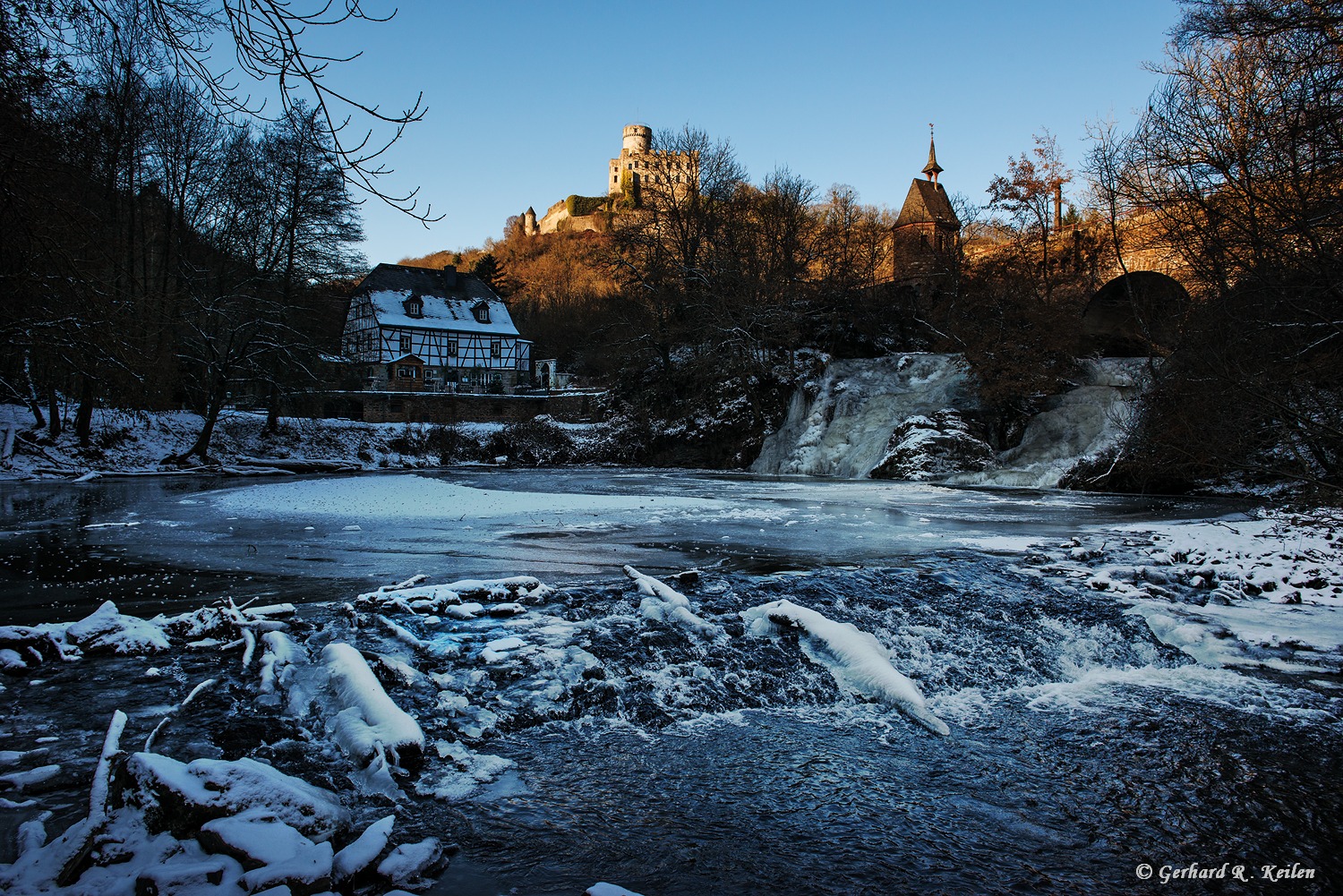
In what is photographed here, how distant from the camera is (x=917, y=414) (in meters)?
26.4

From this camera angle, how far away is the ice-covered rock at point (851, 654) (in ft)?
15.5

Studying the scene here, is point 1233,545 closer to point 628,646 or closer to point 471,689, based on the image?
point 628,646

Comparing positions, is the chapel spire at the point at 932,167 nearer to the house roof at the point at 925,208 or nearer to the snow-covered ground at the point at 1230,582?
the house roof at the point at 925,208

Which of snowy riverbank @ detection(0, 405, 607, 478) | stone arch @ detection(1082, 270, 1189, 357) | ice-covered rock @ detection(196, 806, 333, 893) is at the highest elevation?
stone arch @ detection(1082, 270, 1189, 357)

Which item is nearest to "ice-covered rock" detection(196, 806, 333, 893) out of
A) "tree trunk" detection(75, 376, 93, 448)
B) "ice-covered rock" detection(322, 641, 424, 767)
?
"ice-covered rock" detection(322, 641, 424, 767)

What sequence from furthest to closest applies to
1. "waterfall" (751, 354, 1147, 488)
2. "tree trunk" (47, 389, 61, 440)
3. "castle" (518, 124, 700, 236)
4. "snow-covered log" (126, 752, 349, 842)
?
1. "castle" (518, 124, 700, 236)
2. "waterfall" (751, 354, 1147, 488)
3. "tree trunk" (47, 389, 61, 440)
4. "snow-covered log" (126, 752, 349, 842)

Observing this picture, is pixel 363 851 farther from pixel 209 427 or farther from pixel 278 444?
pixel 278 444

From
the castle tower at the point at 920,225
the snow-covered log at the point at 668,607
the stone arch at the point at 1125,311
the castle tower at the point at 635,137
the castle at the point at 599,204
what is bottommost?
the snow-covered log at the point at 668,607

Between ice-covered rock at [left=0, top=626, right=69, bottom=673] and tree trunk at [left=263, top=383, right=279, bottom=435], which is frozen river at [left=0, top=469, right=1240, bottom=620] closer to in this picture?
ice-covered rock at [left=0, top=626, right=69, bottom=673]

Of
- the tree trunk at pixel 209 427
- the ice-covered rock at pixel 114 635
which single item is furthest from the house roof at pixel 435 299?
the ice-covered rock at pixel 114 635

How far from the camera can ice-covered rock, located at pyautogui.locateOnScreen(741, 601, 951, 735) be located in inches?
186

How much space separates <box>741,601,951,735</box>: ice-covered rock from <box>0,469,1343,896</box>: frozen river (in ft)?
0.26

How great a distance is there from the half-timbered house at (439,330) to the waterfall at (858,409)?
959 inches

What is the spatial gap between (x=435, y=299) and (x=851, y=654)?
177 ft
